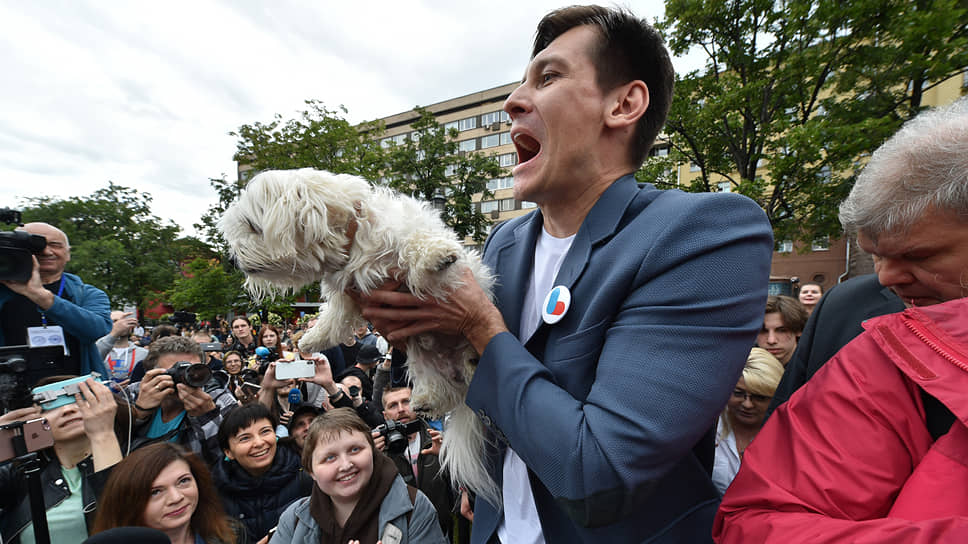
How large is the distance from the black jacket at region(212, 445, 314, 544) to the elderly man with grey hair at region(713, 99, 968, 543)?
3.66 m

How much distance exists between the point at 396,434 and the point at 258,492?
48.4 inches

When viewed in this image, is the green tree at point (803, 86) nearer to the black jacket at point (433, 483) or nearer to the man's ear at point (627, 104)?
the black jacket at point (433, 483)

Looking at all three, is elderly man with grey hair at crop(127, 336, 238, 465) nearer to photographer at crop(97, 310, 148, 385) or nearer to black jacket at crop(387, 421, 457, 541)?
black jacket at crop(387, 421, 457, 541)

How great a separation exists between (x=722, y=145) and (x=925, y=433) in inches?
578

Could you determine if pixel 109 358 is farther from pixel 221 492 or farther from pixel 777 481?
pixel 777 481

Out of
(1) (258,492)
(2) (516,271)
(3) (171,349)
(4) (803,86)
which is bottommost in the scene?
(1) (258,492)

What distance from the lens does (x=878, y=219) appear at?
122 cm

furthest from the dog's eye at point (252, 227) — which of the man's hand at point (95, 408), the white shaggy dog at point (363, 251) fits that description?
the man's hand at point (95, 408)

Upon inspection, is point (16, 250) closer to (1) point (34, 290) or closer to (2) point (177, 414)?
(1) point (34, 290)

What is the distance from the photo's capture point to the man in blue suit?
92 cm

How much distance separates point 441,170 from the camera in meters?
22.0

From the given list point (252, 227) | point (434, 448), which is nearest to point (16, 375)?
point (252, 227)

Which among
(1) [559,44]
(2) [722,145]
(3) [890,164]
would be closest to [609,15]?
(1) [559,44]

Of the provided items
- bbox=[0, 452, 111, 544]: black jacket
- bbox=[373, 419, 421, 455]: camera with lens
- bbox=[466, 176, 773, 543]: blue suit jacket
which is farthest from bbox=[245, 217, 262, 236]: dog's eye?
bbox=[373, 419, 421, 455]: camera with lens
